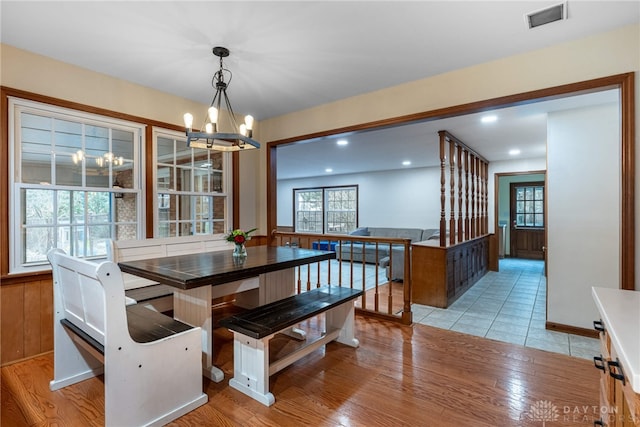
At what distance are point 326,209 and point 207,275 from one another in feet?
26.9

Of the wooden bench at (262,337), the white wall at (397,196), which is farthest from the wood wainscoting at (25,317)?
the white wall at (397,196)

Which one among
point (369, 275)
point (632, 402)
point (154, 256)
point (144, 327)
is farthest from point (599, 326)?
point (369, 275)

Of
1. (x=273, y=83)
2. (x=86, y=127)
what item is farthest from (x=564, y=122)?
(x=86, y=127)

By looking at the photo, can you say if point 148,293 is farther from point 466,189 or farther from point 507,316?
point 466,189

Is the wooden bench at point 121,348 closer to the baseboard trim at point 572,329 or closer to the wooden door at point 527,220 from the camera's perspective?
the baseboard trim at point 572,329

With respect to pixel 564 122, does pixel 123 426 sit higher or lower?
lower

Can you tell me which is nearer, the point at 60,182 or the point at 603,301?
the point at 603,301

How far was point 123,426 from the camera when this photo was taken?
64.9 inches

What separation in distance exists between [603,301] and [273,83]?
3028mm

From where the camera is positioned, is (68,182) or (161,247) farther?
(161,247)

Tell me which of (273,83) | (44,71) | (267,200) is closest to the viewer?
(44,71)

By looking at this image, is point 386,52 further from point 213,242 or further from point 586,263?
point 586,263

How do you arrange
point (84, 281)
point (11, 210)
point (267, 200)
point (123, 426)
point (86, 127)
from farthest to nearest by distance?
point (267, 200), point (86, 127), point (11, 210), point (84, 281), point (123, 426)

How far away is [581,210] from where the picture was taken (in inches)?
127
